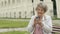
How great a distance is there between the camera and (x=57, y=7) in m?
31.0

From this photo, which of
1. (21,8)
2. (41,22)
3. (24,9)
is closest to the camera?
(41,22)

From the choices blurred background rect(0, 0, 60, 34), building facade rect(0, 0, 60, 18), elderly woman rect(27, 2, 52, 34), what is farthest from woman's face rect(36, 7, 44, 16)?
building facade rect(0, 0, 60, 18)

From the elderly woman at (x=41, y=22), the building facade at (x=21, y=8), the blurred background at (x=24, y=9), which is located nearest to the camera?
the elderly woman at (x=41, y=22)

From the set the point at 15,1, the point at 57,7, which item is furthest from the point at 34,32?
the point at 15,1

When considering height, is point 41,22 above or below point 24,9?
above

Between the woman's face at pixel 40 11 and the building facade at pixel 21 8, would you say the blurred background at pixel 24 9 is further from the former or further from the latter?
the woman's face at pixel 40 11

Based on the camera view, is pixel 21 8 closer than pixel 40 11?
No

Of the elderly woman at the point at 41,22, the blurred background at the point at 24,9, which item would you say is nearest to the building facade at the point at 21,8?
the blurred background at the point at 24,9

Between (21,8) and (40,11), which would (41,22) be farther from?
(21,8)

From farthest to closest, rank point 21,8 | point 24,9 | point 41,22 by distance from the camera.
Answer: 1. point 21,8
2. point 24,9
3. point 41,22

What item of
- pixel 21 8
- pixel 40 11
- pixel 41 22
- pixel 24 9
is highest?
pixel 40 11

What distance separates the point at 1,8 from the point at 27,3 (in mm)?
10711

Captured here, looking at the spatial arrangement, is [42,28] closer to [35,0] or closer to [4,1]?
[35,0]

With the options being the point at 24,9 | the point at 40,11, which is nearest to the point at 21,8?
the point at 24,9
